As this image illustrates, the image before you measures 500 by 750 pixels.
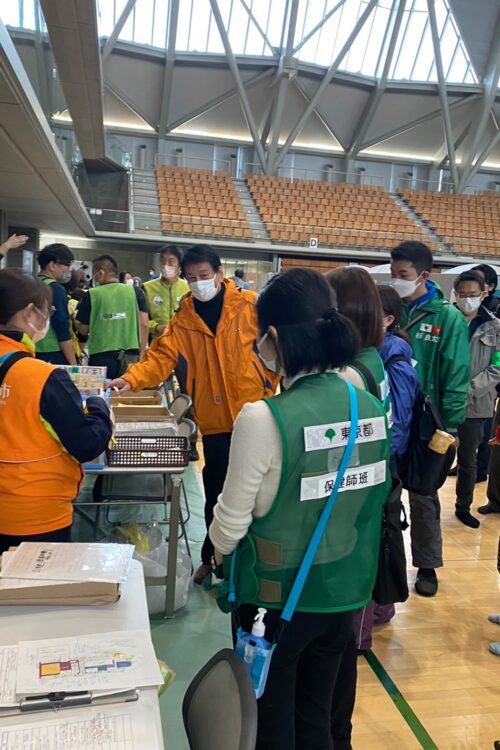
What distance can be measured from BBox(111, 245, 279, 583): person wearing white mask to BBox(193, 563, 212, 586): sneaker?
32 cm

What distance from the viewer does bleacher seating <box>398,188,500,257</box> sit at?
15391 millimetres

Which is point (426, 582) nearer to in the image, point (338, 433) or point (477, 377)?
point (477, 377)

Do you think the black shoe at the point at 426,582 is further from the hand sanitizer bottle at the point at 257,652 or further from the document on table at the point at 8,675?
the document on table at the point at 8,675

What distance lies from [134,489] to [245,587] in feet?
7.32

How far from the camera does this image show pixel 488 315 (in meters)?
3.62

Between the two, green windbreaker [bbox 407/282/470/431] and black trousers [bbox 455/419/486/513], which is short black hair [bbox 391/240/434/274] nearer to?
green windbreaker [bbox 407/282/470/431]

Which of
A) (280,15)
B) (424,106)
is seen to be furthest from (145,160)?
(424,106)

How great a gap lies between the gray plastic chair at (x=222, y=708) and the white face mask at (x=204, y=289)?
1775 millimetres

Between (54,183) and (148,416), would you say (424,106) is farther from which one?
(148,416)

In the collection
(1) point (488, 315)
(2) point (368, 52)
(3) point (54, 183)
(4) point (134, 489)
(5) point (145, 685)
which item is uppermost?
(2) point (368, 52)

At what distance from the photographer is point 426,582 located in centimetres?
284

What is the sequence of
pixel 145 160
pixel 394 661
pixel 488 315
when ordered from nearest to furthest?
pixel 394 661 < pixel 488 315 < pixel 145 160

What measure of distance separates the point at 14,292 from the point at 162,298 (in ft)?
11.0

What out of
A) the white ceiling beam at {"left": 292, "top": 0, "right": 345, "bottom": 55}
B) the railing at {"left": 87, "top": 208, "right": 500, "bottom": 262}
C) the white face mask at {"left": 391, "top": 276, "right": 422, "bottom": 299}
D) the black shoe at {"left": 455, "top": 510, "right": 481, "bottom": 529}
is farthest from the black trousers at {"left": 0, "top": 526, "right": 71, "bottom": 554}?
the white ceiling beam at {"left": 292, "top": 0, "right": 345, "bottom": 55}
